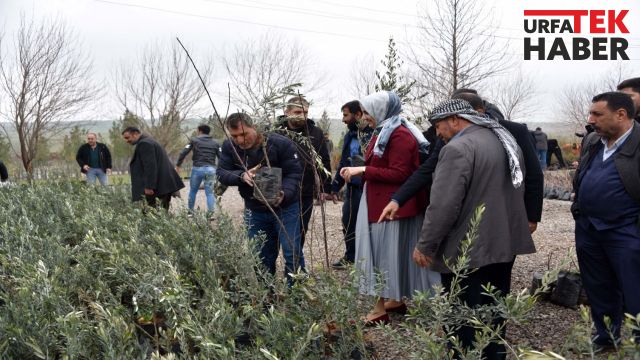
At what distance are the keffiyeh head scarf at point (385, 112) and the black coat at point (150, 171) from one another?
3.76 metres

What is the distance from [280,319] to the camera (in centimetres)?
206

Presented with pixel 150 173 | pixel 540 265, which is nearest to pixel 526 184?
pixel 540 265

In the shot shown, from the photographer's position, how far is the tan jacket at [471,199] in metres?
2.54

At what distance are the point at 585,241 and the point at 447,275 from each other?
1053mm

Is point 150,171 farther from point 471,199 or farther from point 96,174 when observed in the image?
point 96,174

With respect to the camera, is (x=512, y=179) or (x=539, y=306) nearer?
(x=512, y=179)

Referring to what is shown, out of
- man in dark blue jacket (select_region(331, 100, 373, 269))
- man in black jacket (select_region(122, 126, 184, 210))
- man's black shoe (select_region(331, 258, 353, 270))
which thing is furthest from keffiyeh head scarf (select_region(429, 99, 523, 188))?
man in black jacket (select_region(122, 126, 184, 210))

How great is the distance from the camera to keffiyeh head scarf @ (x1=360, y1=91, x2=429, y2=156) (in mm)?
3361

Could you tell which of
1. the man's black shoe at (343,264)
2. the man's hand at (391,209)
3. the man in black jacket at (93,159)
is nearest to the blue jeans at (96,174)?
the man in black jacket at (93,159)

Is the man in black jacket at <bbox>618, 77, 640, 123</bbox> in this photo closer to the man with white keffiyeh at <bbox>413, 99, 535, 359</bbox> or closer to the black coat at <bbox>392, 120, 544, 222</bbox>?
the black coat at <bbox>392, 120, 544, 222</bbox>

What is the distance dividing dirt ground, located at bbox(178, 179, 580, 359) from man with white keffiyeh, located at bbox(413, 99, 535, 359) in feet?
0.98

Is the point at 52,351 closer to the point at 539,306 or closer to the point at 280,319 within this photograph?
the point at 280,319

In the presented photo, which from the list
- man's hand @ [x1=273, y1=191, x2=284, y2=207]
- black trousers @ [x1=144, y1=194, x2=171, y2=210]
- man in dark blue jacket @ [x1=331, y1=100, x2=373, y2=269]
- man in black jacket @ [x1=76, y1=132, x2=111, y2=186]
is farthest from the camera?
man in black jacket @ [x1=76, y1=132, x2=111, y2=186]

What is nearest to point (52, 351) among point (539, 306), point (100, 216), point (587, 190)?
point (100, 216)
